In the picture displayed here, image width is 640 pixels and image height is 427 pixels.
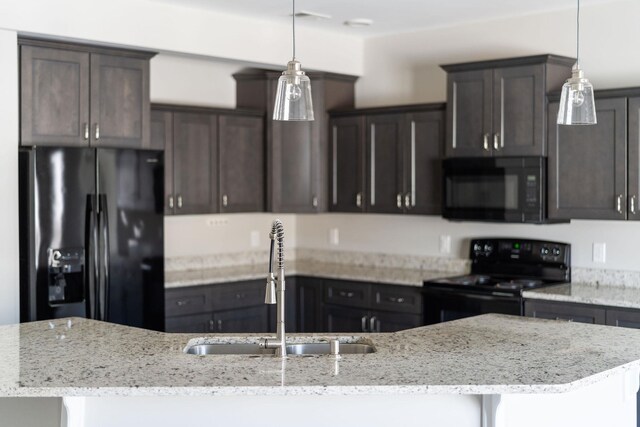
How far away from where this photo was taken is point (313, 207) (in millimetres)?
6348

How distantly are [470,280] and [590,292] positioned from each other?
34.0 inches

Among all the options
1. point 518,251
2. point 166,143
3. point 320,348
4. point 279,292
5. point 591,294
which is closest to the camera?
point 279,292

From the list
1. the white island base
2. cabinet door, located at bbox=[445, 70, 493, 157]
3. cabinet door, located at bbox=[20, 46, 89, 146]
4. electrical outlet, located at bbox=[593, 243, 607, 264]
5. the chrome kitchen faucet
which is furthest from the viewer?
cabinet door, located at bbox=[445, 70, 493, 157]

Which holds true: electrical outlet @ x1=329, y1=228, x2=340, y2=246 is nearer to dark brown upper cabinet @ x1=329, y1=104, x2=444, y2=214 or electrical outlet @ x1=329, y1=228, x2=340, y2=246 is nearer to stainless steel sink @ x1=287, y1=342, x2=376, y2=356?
dark brown upper cabinet @ x1=329, y1=104, x2=444, y2=214

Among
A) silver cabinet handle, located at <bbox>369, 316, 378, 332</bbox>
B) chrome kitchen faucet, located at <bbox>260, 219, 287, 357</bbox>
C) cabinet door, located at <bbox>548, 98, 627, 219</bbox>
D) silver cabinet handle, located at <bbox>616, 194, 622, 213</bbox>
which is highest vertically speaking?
cabinet door, located at <bbox>548, 98, 627, 219</bbox>

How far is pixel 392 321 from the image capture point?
5742mm

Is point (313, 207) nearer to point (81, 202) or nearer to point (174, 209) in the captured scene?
point (174, 209)

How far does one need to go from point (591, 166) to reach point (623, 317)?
0.91 meters

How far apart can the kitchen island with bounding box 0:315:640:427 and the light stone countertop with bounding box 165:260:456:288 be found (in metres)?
2.41

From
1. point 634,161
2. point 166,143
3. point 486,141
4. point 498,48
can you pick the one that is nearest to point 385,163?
point 486,141

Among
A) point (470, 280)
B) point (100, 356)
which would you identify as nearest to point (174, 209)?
point (470, 280)

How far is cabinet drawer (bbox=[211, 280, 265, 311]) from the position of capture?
18.9 feet

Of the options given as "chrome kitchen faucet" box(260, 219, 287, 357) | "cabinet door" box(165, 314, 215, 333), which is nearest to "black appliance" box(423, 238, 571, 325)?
"cabinet door" box(165, 314, 215, 333)

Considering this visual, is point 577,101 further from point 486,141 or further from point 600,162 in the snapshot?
point 486,141
